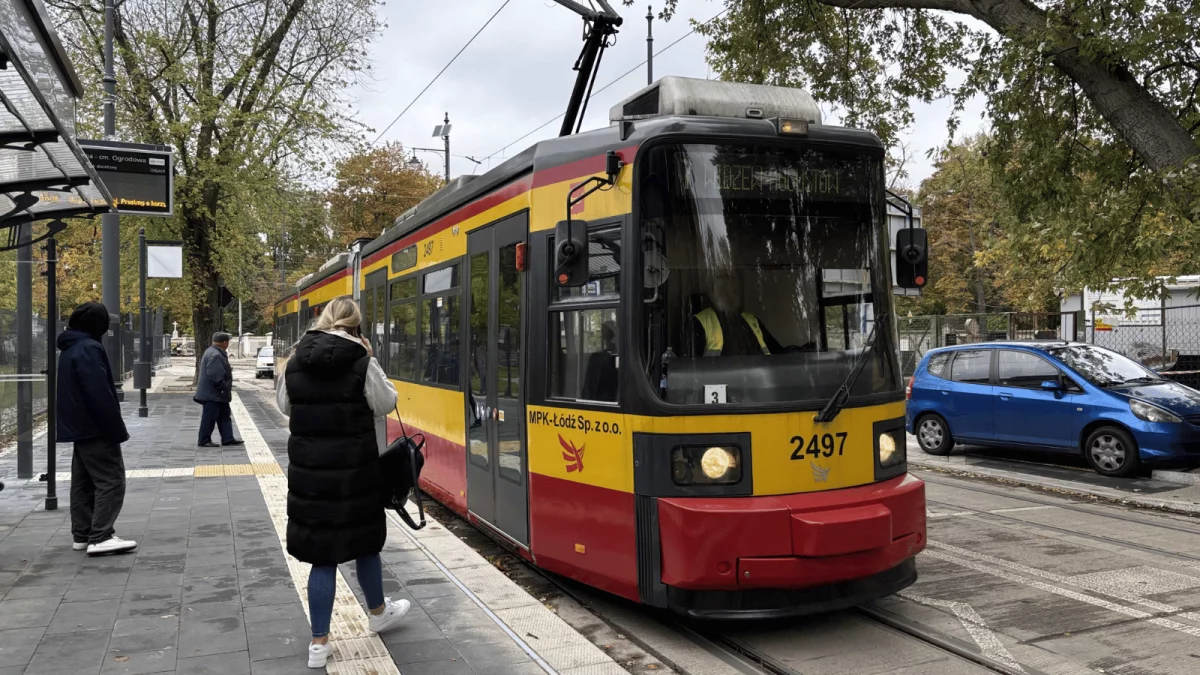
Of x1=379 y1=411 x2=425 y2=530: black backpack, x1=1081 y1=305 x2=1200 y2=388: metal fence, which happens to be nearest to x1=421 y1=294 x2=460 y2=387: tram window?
x1=379 y1=411 x2=425 y2=530: black backpack

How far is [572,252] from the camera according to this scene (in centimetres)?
509

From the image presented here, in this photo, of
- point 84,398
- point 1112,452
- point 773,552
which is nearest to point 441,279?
point 84,398

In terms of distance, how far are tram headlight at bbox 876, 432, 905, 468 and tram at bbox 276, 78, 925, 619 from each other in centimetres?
2

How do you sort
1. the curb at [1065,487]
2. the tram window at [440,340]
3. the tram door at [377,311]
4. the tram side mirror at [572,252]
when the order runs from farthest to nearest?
the tram door at [377,311], the curb at [1065,487], the tram window at [440,340], the tram side mirror at [572,252]

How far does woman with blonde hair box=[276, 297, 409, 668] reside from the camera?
438cm

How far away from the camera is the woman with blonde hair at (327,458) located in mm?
4375

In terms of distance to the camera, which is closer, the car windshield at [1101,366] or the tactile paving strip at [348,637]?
the tactile paving strip at [348,637]

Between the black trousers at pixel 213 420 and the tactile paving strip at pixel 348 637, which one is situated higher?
the black trousers at pixel 213 420

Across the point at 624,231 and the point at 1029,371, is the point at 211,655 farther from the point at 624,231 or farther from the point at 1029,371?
the point at 1029,371

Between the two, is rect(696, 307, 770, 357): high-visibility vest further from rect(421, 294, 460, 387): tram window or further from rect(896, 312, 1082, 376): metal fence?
rect(896, 312, 1082, 376): metal fence

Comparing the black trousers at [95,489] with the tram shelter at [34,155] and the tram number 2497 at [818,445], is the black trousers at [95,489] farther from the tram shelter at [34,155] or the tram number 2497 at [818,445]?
the tram number 2497 at [818,445]

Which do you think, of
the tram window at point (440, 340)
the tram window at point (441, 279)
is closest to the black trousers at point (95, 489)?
the tram window at point (440, 340)

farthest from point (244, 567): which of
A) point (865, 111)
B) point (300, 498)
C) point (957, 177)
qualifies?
point (957, 177)

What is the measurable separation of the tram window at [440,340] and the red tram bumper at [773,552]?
10.8 feet
